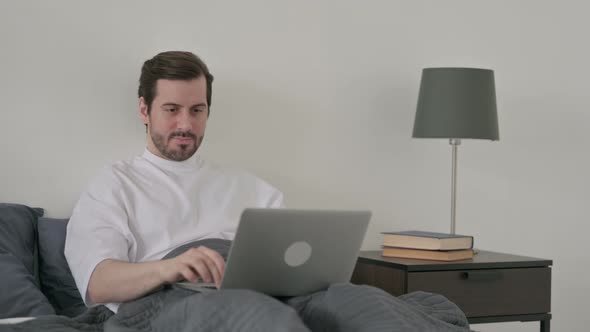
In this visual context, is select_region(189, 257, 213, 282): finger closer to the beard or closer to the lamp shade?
the beard

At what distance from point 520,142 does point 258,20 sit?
4.24 feet

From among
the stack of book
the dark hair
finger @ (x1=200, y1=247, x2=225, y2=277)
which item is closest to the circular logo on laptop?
finger @ (x1=200, y1=247, x2=225, y2=277)

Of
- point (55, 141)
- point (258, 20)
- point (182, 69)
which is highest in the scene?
point (258, 20)

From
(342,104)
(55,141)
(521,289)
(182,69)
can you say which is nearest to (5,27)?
(55,141)

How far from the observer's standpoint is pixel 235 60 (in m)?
3.10

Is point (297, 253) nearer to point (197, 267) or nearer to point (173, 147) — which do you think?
point (197, 267)

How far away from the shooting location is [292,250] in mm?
1879

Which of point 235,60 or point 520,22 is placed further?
point 520,22

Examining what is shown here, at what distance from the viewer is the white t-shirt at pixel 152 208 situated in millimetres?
2354

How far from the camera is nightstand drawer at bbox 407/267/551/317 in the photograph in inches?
113

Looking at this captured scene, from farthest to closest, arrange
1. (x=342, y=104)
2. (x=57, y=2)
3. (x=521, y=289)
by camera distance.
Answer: (x=342, y=104)
(x=521, y=289)
(x=57, y=2)

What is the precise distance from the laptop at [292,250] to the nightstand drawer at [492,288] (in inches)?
35.7

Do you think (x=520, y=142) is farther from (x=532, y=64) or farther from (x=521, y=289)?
(x=521, y=289)

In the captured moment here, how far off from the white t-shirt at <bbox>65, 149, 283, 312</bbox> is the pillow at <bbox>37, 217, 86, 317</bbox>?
0.34ft
